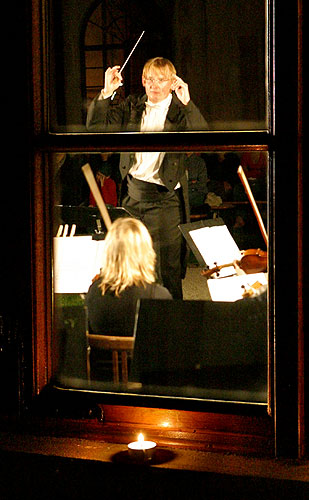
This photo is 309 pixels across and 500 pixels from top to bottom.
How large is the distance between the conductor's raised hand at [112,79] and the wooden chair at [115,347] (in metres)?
0.95

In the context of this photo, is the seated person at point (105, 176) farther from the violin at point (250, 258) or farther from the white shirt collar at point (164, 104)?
the violin at point (250, 258)

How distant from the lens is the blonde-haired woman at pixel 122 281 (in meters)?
3.27

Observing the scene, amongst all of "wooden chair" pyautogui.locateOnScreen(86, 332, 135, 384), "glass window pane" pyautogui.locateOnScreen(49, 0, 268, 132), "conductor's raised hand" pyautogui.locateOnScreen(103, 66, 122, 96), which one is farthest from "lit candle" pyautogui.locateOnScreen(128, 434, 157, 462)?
"conductor's raised hand" pyautogui.locateOnScreen(103, 66, 122, 96)

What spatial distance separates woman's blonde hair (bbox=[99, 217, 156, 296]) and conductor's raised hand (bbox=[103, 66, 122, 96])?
0.50 m

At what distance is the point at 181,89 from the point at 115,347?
1018 millimetres

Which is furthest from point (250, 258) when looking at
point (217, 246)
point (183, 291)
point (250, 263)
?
point (183, 291)

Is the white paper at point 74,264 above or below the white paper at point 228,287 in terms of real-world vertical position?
above

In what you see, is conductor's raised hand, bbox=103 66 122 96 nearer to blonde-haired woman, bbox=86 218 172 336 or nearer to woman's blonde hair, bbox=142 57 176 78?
woman's blonde hair, bbox=142 57 176 78

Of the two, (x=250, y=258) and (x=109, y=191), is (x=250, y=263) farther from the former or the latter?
(x=109, y=191)

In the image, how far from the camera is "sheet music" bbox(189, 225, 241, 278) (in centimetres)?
319

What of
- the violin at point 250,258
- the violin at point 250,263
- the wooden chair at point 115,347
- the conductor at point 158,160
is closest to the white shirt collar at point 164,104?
the conductor at point 158,160

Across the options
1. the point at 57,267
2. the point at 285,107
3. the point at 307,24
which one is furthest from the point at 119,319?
the point at 307,24

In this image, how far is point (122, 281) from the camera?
10.9 ft

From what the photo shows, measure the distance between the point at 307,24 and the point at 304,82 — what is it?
20cm
